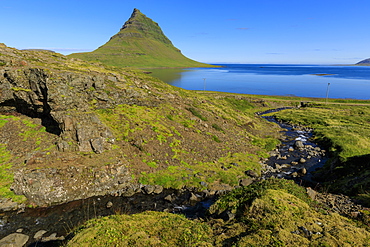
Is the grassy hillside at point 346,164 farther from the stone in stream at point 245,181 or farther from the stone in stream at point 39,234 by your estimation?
the stone in stream at point 39,234

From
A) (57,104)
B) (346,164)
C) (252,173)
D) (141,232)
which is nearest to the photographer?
(141,232)

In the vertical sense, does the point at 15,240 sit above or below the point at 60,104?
below

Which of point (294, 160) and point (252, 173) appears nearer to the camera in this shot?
point (252, 173)

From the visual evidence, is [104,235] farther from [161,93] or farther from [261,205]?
[161,93]

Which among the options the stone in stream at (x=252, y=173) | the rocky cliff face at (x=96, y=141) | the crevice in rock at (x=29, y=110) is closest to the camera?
the rocky cliff face at (x=96, y=141)

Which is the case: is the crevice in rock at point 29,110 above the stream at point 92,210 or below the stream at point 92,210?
above

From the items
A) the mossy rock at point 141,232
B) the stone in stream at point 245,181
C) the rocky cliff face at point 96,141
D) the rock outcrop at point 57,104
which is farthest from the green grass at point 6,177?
the stone in stream at point 245,181

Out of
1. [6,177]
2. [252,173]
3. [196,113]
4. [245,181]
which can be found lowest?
[245,181]

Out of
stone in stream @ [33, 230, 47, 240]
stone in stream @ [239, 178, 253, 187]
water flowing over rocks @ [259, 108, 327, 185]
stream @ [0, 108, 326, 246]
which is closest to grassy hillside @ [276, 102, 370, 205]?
water flowing over rocks @ [259, 108, 327, 185]

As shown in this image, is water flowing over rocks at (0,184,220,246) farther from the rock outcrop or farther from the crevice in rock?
the crevice in rock

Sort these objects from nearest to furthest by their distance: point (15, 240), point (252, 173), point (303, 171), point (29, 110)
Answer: point (15, 240) → point (252, 173) → point (303, 171) → point (29, 110)

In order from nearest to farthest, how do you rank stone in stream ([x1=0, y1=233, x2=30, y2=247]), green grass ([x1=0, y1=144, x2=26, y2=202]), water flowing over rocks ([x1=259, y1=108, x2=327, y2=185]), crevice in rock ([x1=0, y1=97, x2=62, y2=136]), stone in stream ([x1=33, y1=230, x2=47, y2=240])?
stone in stream ([x1=0, y1=233, x2=30, y2=247]) < stone in stream ([x1=33, y1=230, x2=47, y2=240]) < green grass ([x1=0, y1=144, x2=26, y2=202]) < water flowing over rocks ([x1=259, y1=108, x2=327, y2=185]) < crevice in rock ([x1=0, y1=97, x2=62, y2=136])

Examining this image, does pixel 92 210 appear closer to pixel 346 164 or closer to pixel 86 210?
pixel 86 210

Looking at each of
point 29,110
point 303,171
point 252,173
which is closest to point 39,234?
point 29,110
